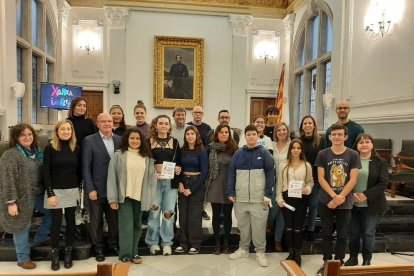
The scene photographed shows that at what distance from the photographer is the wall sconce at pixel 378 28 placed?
572 cm

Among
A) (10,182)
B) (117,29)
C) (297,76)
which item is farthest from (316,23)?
(10,182)

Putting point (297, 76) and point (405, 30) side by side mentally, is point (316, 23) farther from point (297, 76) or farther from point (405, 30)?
point (405, 30)

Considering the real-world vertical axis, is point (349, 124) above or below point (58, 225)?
above

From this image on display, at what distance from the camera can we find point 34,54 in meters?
8.33

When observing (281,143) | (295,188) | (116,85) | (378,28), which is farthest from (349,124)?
(116,85)

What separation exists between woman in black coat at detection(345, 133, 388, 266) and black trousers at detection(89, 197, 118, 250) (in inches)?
98.5

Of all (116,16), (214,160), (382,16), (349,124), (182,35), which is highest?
(116,16)

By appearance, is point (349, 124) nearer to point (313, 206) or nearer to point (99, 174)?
point (313, 206)

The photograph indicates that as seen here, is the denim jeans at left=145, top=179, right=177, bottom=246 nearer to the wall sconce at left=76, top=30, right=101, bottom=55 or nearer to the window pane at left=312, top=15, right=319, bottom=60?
the window pane at left=312, top=15, right=319, bottom=60

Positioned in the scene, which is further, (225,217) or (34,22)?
(34,22)

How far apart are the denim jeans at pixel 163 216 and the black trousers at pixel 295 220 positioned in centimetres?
123

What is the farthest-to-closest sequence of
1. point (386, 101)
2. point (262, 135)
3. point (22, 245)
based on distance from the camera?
point (386, 101), point (262, 135), point (22, 245)

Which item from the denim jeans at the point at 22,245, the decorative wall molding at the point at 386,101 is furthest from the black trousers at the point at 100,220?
the decorative wall molding at the point at 386,101

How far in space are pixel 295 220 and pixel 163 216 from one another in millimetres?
1425
